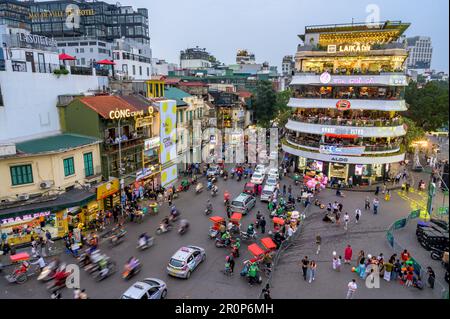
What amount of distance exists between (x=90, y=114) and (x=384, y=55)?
119ft

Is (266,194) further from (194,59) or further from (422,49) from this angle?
(194,59)

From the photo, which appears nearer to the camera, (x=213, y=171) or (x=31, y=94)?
(x=31, y=94)

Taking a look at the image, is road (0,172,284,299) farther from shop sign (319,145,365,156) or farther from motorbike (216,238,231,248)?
shop sign (319,145,365,156)

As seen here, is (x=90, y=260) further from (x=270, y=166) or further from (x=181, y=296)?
(x=270, y=166)

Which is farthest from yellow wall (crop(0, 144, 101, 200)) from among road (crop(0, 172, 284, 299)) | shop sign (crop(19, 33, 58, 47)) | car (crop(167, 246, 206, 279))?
shop sign (crop(19, 33, 58, 47))

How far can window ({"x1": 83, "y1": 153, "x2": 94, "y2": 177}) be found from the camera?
29797 mm

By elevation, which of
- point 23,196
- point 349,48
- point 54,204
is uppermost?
point 349,48

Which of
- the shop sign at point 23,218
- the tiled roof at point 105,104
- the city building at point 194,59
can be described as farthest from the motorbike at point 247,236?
the city building at point 194,59

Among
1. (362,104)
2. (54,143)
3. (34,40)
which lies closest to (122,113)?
(54,143)

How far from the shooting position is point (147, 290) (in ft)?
57.5

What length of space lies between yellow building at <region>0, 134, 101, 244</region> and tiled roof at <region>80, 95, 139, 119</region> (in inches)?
121

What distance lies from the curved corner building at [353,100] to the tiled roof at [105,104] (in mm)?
24101

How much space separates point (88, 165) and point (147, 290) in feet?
54.0

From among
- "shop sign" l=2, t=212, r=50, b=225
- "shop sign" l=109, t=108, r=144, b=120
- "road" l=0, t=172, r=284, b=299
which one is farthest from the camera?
"shop sign" l=109, t=108, r=144, b=120
